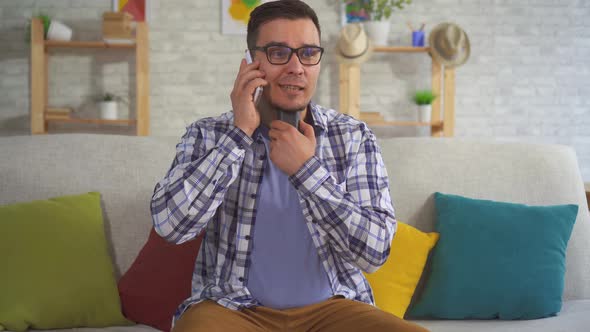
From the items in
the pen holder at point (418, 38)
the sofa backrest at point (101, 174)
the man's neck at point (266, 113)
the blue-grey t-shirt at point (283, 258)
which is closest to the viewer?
the blue-grey t-shirt at point (283, 258)

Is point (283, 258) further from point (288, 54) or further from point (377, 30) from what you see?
point (377, 30)

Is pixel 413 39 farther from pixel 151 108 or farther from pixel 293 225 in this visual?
pixel 293 225

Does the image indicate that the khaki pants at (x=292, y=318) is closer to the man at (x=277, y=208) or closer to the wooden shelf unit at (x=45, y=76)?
the man at (x=277, y=208)

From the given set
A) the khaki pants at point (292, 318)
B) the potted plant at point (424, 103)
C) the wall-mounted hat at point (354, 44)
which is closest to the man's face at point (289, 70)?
the khaki pants at point (292, 318)

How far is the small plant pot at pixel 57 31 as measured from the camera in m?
5.20

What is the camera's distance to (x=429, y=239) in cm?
209

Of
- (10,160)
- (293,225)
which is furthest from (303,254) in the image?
(10,160)

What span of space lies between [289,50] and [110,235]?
96cm

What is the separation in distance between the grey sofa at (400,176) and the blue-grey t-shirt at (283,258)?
624 mm

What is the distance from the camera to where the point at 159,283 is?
1.93 m

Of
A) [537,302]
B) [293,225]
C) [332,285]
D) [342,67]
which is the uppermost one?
[342,67]

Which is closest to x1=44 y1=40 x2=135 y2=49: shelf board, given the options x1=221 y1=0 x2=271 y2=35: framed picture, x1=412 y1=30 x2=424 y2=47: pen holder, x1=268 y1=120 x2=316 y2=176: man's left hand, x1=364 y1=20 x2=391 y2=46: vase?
x1=221 y1=0 x2=271 y2=35: framed picture

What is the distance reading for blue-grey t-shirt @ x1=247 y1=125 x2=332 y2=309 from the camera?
1515 mm

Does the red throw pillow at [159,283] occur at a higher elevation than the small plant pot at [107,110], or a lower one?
lower
